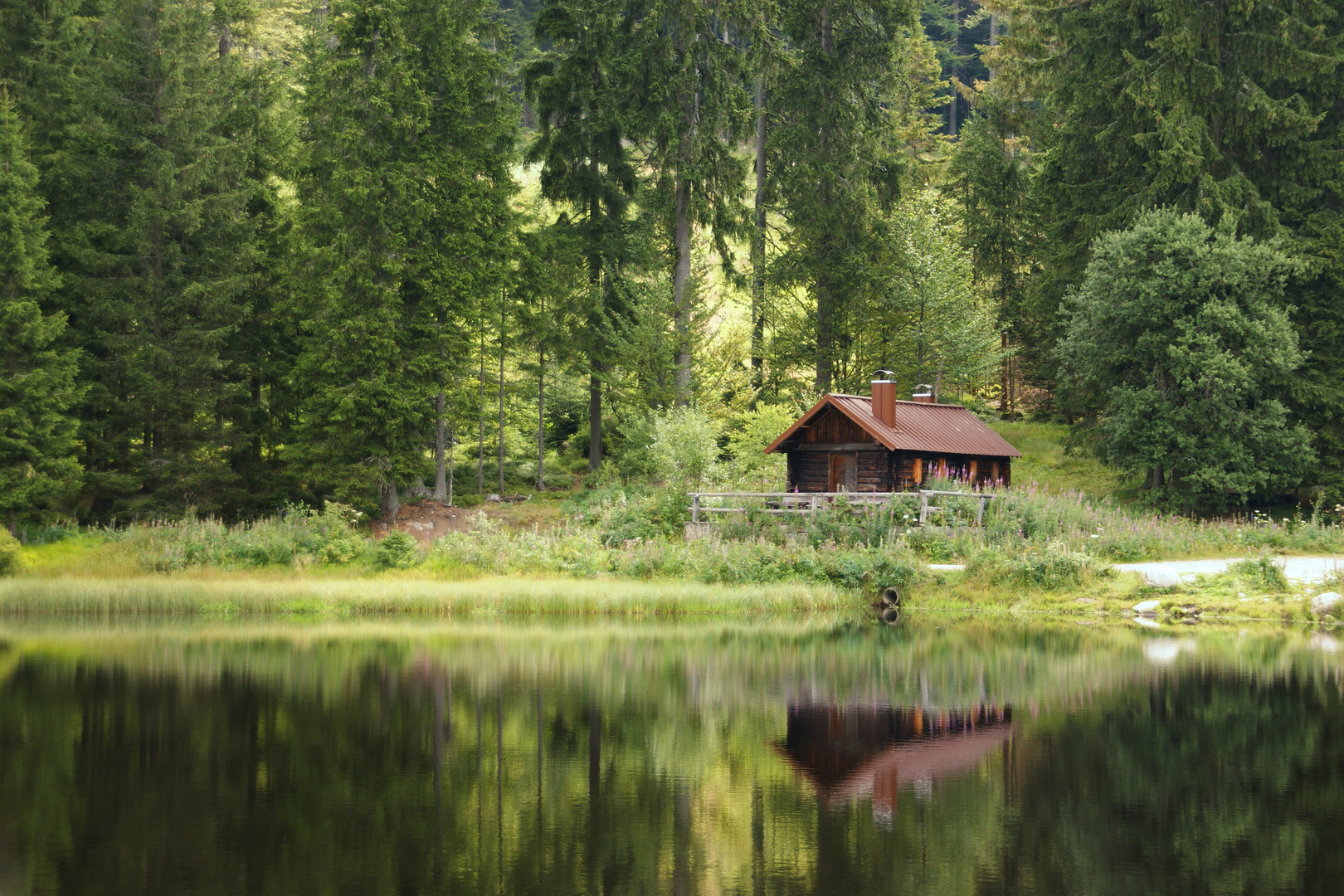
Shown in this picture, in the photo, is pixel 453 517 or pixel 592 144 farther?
pixel 592 144

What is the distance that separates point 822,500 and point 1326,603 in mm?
12736

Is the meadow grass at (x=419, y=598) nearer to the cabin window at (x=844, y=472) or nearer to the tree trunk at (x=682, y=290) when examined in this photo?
the cabin window at (x=844, y=472)

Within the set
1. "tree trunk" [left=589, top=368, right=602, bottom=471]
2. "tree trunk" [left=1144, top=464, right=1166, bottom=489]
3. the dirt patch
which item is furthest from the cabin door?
"tree trunk" [left=589, top=368, right=602, bottom=471]

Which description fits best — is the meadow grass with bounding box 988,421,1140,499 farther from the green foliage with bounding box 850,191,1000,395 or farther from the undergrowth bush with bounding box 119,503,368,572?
the undergrowth bush with bounding box 119,503,368,572

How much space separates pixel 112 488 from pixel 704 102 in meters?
26.6

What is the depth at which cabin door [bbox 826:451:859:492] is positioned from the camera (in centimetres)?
4028

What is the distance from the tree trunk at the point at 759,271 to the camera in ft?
172

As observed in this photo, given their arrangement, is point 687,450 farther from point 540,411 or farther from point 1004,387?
point 1004,387

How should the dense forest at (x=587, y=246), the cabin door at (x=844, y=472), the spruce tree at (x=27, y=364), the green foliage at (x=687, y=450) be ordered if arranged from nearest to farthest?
the spruce tree at (x=27, y=364), the cabin door at (x=844, y=472), the dense forest at (x=587, y=246), the green foliage at (x=687, y=450)

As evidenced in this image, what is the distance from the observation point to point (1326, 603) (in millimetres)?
27000

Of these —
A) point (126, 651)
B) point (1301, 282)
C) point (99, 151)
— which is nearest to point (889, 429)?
point (1301, 282)

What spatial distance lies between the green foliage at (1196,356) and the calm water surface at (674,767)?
1883 centimetres

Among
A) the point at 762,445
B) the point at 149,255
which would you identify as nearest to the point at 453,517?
A: the point at 762,445

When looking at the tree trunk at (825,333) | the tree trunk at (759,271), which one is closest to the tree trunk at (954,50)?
the tree trunk at (759,271)
